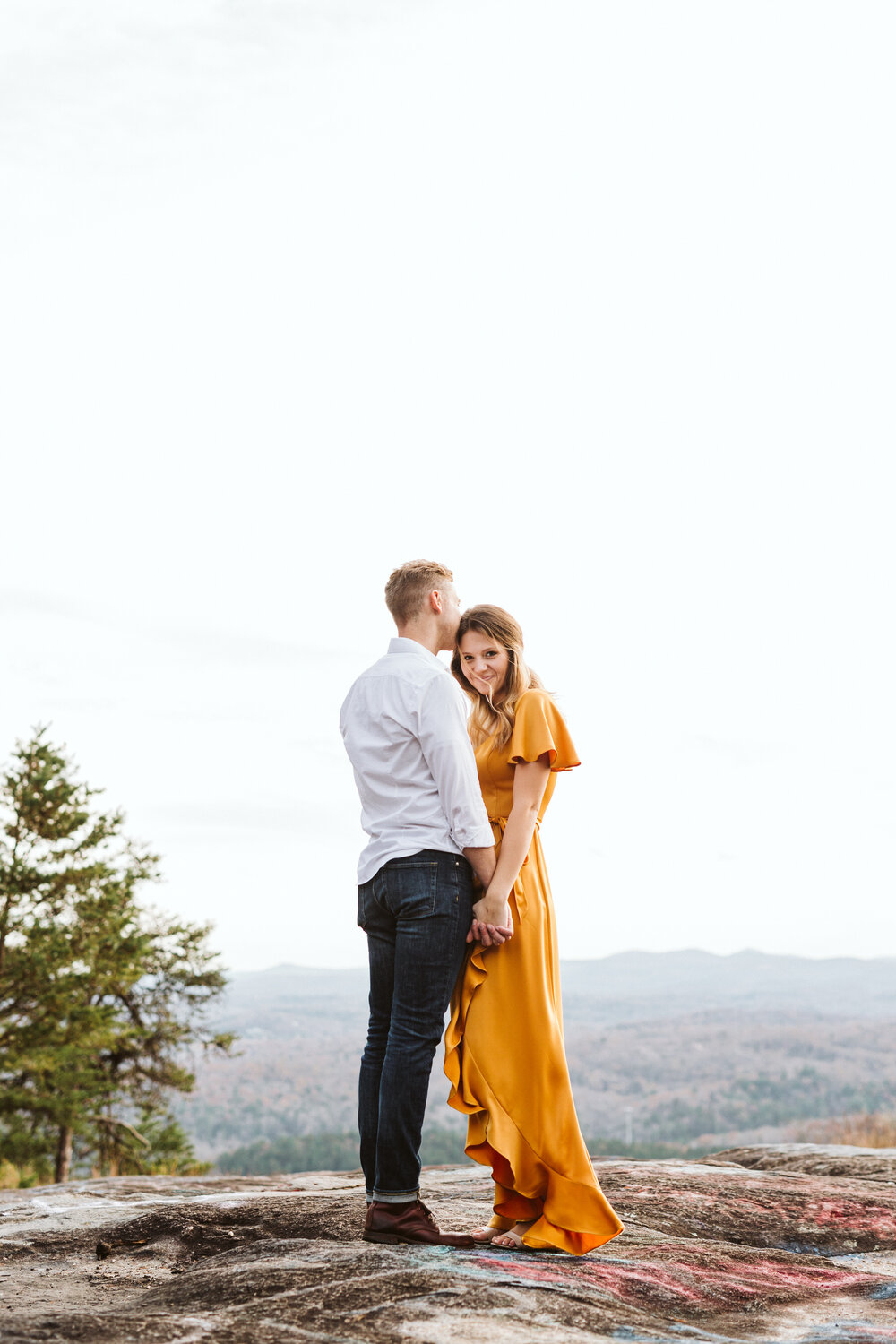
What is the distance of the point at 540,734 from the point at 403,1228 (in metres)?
1.73

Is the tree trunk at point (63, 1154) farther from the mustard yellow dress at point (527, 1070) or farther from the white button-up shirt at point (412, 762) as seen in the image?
the white button-up shirt at point (412, 762)

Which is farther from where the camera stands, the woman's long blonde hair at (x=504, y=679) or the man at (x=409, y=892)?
the woman's long blonde hair at (x=504, y=679)

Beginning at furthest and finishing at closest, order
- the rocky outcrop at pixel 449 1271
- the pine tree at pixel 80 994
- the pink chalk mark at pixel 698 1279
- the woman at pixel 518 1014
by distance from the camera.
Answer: the pine tree at pixel 80 994 < the woman at pixel 518 1014 < the pink chalk mark at pixel 698 1279 < the rocky outcrop at pixel 449 1271

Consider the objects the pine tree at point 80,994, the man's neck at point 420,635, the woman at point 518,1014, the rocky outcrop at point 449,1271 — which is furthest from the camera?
the pine tree at point 80,994

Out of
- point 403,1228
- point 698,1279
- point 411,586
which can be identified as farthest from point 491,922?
point 698,1279

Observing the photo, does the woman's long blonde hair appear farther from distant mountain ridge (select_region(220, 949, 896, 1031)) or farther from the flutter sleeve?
distant mountain ridge (select_region(220, 949, 896, 1031))

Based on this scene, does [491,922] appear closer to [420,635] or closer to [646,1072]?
[420,635]

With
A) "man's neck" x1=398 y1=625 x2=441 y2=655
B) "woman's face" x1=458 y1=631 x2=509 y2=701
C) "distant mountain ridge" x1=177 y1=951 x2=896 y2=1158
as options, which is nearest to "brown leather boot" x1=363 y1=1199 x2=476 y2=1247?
"woman's face" x1=458 y1=631 x2=509 y2=701

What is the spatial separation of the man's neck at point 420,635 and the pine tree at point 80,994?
51.0 ft

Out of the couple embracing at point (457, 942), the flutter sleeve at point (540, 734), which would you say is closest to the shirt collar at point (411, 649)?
the couple embracing at point (457, 942)

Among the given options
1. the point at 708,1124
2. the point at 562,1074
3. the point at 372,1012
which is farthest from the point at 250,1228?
the point at 708,1124

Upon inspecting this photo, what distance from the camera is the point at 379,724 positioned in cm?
366

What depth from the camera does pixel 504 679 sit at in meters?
3.93

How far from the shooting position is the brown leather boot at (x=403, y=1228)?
3.46 metres
